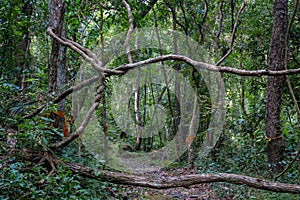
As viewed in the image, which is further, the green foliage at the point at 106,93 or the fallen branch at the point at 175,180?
the fallen branch at the point at 175,180

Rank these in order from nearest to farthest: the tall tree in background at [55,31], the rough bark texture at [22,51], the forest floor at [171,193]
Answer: the tall tree in background at [55,31]
the forest floor at [171,193]
the rough bark texture at [22,51]

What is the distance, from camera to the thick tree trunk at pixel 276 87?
532cm

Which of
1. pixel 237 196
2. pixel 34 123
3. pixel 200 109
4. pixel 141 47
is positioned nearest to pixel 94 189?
pixel 34 123

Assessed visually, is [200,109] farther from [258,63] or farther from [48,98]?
[48,98]

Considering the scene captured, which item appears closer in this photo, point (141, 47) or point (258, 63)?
point (258, 63)

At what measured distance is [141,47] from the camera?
9.79m

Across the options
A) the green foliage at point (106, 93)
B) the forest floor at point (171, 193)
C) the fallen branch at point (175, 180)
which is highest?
the green foliage at point (106, 93)

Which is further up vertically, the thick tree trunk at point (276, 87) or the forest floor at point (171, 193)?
the thick tree trunk at point (276, 87)

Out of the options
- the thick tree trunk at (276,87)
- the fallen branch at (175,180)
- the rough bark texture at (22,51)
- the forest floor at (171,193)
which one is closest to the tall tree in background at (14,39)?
the rough bark texture at (22,51)

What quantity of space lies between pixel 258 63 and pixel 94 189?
4.70 meters

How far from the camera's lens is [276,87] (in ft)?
17.7

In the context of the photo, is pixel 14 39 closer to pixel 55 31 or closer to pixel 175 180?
pixel 55 31

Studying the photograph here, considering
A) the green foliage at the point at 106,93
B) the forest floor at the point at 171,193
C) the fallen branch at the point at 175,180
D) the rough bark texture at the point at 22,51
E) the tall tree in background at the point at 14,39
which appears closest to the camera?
the green foliage at the point at 106,93

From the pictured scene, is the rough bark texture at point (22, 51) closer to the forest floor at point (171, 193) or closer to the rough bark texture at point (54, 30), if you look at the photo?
the rough bark texture at point (54, 30)
